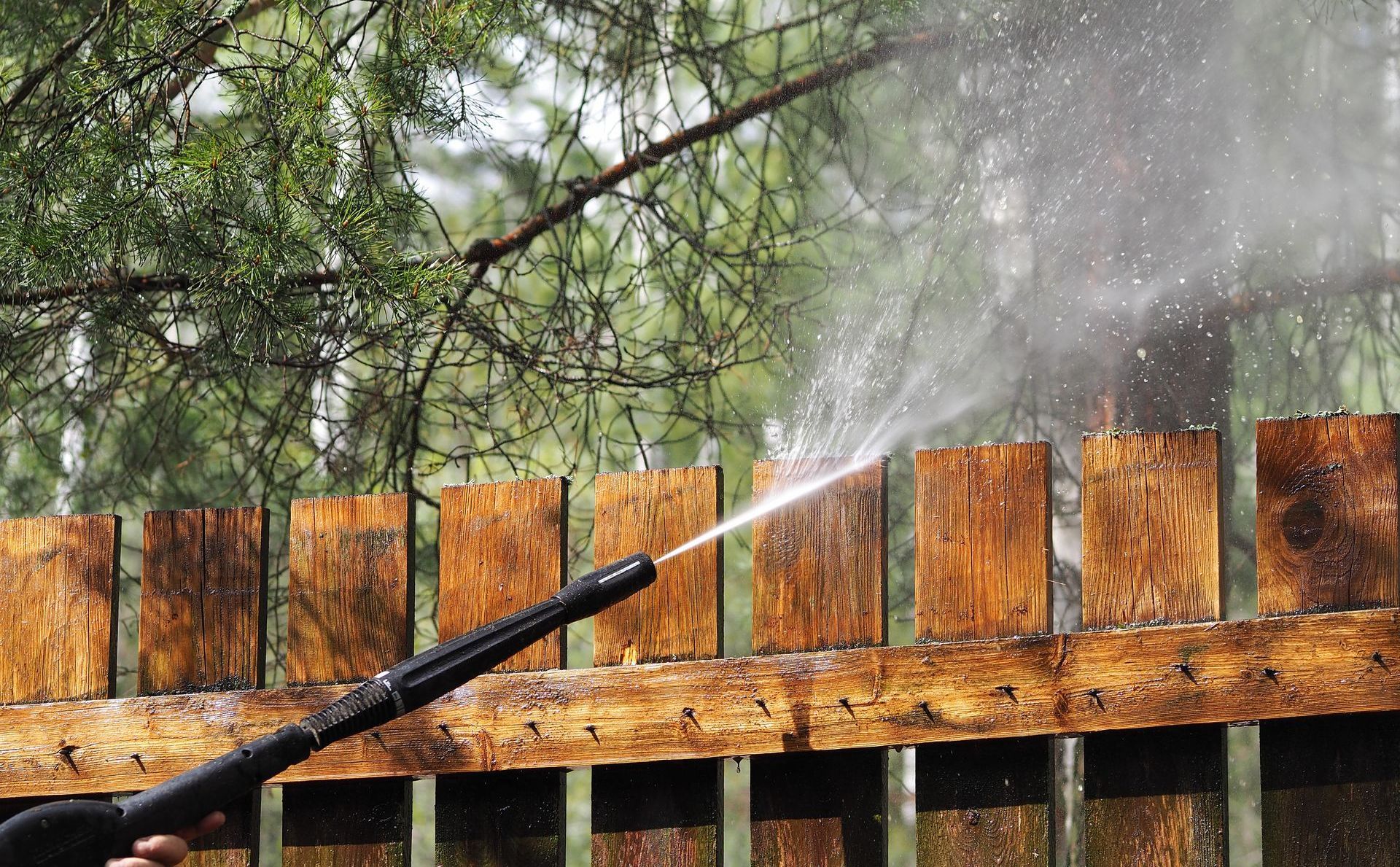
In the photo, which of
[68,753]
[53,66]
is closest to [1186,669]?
[68,753]

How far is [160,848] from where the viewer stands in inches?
49.1

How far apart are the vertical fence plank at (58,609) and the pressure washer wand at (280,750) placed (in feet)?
1.97

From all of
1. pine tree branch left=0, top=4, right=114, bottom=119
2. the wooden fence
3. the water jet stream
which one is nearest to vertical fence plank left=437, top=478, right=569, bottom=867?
the wooden fence

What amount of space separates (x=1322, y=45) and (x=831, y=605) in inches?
95.0

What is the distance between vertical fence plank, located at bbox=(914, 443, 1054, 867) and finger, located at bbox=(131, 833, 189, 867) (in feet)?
2.75

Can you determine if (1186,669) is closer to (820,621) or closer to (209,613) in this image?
(820,621)

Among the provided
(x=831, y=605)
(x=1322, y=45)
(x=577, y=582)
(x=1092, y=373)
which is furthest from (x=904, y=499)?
(x=577, y=582)

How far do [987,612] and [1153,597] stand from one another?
19 cm

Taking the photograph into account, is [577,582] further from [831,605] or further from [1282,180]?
[1282,180]

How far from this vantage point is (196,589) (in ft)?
5.84

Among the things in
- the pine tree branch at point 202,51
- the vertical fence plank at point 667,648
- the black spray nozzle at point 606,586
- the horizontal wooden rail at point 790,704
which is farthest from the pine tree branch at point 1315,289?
the pine tree branch at point 202,51

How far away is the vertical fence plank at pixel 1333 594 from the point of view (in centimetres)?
143

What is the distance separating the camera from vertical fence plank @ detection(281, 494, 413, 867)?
1.68m

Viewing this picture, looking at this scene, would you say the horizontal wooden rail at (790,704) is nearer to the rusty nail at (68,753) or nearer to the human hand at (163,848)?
the rusty nail at (68,753)
